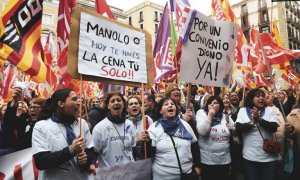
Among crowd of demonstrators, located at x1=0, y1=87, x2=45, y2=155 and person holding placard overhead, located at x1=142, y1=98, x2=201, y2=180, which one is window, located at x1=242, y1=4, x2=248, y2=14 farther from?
crowd of demonstrators, located at x1=0, y1=87, x2=45, y2=155

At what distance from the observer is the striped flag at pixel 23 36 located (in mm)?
4094

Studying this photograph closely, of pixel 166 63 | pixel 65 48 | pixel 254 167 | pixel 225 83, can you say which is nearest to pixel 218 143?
pixel 254 167

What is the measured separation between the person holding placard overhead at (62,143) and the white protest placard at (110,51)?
41 centimetres

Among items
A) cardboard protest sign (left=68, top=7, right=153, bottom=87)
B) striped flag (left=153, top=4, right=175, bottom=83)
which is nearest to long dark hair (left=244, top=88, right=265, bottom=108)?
cardboard protest sign (left=68, top=7, right=153, bottom=87)

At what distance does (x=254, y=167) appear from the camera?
4.30 meters

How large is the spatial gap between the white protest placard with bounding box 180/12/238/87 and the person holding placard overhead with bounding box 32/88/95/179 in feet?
5.13

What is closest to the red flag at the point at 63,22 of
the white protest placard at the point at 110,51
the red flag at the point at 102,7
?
the red flag at the point at 102,7

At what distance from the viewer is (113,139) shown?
3465mm

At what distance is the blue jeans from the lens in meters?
4.22

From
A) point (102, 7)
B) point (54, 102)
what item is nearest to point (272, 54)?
point (102, 7)

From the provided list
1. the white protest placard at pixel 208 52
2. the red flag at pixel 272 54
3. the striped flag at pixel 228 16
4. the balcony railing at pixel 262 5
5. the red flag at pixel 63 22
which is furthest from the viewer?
the balcony railing at pixel 262 5

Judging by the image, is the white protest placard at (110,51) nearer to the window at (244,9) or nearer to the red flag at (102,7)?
the red flag at (102,7)

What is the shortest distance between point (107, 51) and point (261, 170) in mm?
2734

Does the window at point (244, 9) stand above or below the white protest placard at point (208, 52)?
above
